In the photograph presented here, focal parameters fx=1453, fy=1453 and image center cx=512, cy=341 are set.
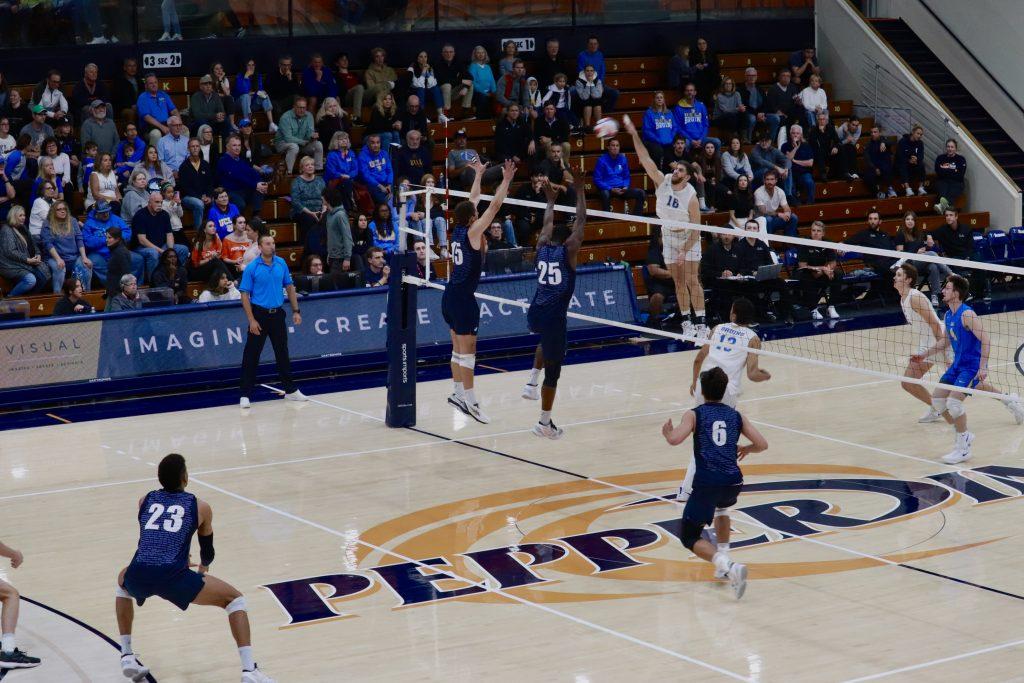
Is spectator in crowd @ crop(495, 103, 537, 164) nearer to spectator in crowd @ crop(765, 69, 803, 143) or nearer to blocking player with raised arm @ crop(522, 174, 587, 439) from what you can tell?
spectator in crowd @ crop(765, 69, 803, 143)

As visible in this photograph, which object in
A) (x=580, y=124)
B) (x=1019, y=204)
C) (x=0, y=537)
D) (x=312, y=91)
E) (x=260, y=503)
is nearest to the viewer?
(x=0, y=537)

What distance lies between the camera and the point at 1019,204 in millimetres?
27344

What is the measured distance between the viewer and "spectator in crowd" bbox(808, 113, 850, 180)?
26.8 meters

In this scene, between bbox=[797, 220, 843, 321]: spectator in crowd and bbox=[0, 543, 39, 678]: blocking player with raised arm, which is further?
bbox=[797, 220, 843, 321]: spectator in crowd

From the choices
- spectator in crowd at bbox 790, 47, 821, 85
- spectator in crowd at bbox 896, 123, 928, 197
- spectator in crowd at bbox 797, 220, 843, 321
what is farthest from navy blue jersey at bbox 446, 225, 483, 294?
spectator in crowd at bbox 790, 47, 821, 85

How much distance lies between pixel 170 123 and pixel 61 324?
16.0 ft

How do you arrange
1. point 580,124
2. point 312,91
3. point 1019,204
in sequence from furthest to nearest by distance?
point 1019,204 → point 580,124 → point 312,91

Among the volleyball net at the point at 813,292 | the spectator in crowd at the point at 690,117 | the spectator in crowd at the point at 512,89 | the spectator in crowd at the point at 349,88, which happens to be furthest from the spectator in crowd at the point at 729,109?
the spectator in crowd at the point at 349,88

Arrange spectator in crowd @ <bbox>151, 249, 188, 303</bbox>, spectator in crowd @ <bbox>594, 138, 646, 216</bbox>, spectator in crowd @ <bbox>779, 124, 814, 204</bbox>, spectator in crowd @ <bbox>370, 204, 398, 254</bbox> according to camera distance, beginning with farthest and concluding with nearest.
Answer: spectator in crowd @ <bbox>779, 124, 814, 204</bbox>, spectator in crowd @ <bbox>594, 138, 646, 216</bbox>, spectator in crowd @ <bbox>370, 204, 398, 254</bbox>, spectator in crowd @ <bbox>151, 249, 188, 303</bbox>

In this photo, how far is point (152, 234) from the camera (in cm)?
1995

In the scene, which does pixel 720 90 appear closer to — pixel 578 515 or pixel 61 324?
pixel 61 324

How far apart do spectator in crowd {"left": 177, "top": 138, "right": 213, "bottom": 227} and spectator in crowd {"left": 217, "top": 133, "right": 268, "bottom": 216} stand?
31cm

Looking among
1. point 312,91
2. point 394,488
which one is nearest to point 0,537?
point 394,488

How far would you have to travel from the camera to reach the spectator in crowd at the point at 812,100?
27.0 metres
